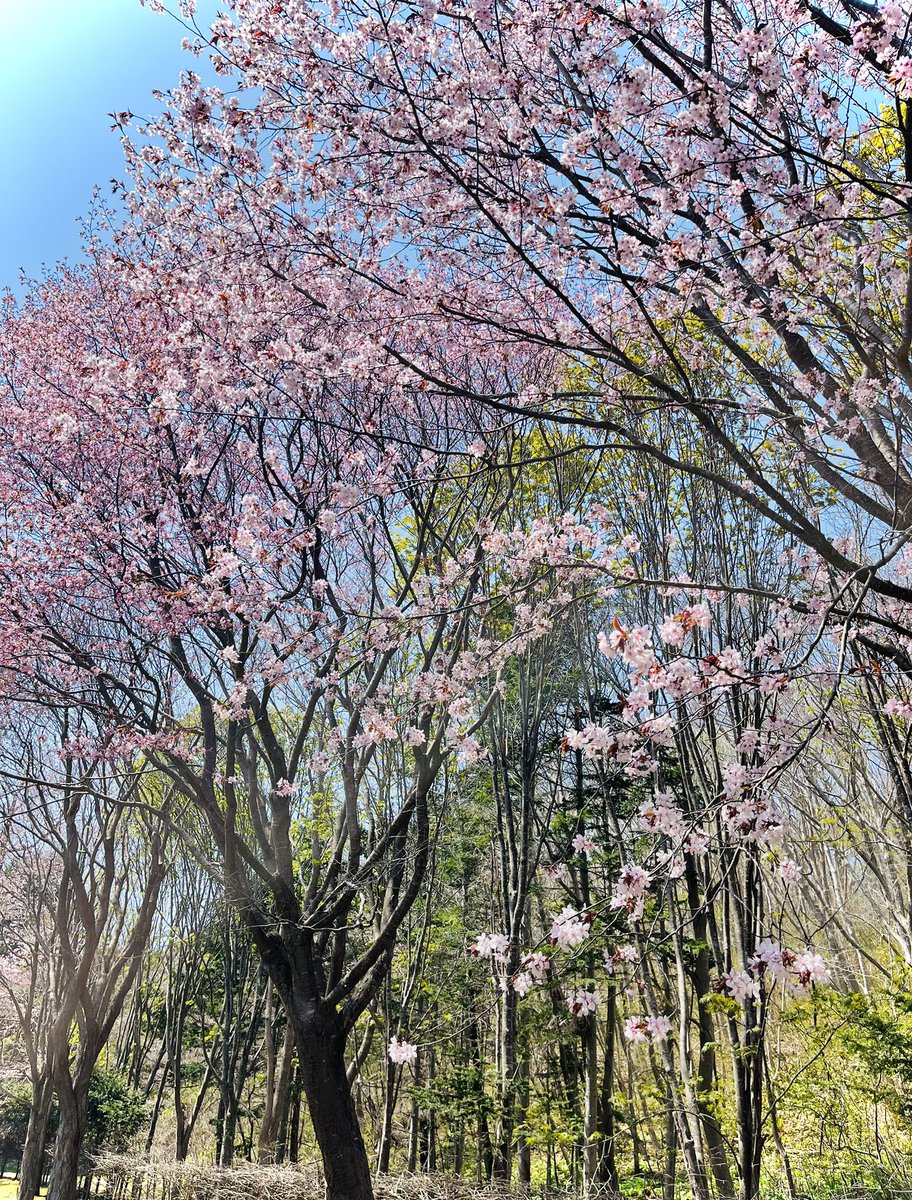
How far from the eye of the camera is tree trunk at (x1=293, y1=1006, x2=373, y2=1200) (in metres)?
5.88

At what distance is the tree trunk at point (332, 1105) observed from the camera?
19.3 ft

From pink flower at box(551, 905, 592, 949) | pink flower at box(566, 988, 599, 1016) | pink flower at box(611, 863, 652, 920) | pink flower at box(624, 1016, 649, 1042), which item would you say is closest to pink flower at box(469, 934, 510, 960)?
pink flower at box(566, 988, 599, 1016)

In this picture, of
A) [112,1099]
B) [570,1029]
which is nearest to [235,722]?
[570,1029]

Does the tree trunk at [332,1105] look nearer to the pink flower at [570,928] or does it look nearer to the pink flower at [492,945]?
the pink flower at [492,945]

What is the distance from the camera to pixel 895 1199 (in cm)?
623

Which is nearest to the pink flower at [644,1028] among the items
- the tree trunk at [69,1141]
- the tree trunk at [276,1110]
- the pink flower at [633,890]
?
the pink flower at [633,890]

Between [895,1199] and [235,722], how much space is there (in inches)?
251

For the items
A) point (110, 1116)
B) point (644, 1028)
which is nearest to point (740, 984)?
point (644, 1028)

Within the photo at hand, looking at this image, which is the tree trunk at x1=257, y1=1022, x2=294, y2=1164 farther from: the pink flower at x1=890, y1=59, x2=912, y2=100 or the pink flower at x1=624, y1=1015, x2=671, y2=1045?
the pink flower at x1=890, y1=59, x2=912, y2=100

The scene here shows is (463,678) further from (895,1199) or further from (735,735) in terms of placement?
(895,1199)

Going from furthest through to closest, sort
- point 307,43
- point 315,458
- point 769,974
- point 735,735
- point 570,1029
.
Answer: point 570,1029, point 315,458, point 735,735, point 307,43, point 769,974

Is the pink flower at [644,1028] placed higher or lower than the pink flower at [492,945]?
lower

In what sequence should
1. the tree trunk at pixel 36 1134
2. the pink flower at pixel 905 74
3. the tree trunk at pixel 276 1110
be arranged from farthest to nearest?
the tree trunk at pixel 276 1110 → the tree trunk at pixel 36 1134 → the pink flower at pixel 905 74

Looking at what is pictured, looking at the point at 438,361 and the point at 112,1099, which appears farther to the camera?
the point at 112,1099
